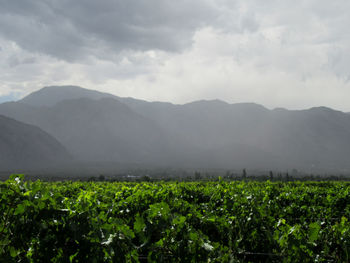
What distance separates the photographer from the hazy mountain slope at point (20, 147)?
172 m

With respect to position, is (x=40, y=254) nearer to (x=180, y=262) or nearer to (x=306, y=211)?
(x=180, y=262)

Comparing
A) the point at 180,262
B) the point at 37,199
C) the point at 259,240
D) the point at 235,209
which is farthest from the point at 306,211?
the point at 37,199

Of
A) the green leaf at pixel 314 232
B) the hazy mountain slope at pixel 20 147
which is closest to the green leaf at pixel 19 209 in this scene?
the green leaf at pixel 314 232

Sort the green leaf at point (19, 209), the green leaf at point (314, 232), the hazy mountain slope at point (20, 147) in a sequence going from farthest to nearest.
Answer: the hazy mountain slope at point (20, 147) → the green leaf at point (314, 232) → the green leaf at point (19, 209)

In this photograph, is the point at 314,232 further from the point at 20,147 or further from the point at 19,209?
the point at 20,147

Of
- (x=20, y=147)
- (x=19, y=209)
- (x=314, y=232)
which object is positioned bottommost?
(x=314, y=232)

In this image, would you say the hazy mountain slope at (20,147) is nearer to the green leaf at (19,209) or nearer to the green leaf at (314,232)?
the green leaf at (19,209)

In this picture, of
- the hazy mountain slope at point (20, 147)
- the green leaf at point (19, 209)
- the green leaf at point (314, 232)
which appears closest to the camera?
the green leaf at point (19, 209)

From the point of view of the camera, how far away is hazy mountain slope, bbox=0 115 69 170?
172 m

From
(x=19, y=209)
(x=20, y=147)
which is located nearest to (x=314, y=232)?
(x=19, y=209)

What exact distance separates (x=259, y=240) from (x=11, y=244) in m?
3.87

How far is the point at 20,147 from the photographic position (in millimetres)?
182375

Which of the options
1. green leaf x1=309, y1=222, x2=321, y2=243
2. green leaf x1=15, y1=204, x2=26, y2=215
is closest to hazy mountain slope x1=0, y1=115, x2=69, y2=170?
green leaf x1=15, y1=204, x2=26, y2=215

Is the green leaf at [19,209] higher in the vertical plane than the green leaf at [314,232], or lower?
higher
